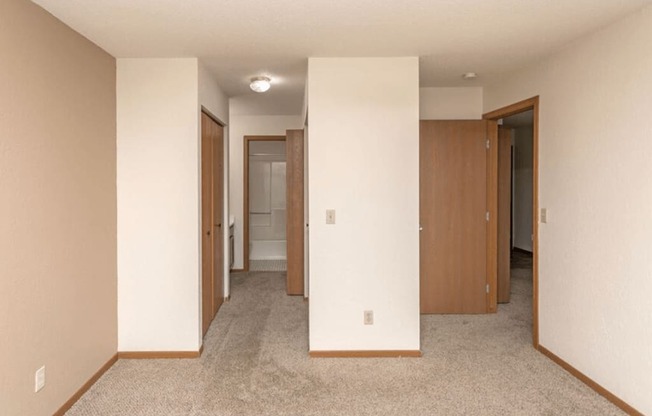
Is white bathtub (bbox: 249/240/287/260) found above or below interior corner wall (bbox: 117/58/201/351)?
below

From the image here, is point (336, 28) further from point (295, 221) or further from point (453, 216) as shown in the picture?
point (295, 221)

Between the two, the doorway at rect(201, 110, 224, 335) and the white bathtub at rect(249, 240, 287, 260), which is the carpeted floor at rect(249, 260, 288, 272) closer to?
the white bathtub at rect(249, 240, 287, 260)

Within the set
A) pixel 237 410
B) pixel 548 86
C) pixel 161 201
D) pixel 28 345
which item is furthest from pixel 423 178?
pixel 28 345

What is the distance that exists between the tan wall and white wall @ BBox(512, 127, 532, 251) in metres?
6.57

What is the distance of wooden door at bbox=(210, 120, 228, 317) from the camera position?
151 inches

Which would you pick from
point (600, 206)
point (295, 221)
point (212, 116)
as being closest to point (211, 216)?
point (212, 116)

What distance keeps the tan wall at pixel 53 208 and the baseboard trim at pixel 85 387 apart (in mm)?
34

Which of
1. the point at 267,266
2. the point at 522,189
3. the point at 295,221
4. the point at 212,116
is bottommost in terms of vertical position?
the point at 267,266

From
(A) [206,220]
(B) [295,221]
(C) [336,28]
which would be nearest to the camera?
(C) [336,28]

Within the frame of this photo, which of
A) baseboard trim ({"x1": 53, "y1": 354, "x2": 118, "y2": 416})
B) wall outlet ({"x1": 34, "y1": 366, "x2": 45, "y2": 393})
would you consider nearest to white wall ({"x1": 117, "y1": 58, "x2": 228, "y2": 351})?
baseboard trim ({"x1": 53, "y1": 354, "x2": 118, "y2": 416})

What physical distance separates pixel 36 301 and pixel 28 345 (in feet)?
0.70

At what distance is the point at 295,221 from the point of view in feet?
15.8

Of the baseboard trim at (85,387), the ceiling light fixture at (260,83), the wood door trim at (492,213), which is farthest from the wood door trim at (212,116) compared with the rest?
the wood door trim at (492,213)

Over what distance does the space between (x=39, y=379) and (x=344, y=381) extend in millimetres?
1704
